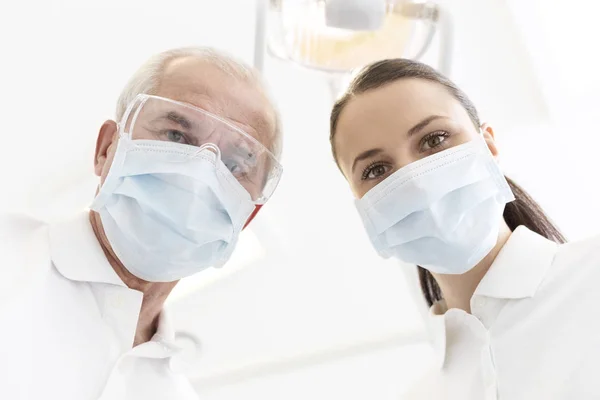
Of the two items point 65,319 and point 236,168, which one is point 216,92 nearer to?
point 236,168

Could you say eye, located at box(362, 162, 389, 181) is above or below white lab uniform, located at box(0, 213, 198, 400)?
above

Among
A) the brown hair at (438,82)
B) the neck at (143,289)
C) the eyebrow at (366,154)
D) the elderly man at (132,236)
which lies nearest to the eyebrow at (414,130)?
the eyebrow at (366,154)

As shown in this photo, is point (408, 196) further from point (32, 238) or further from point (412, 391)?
point (32, 238)

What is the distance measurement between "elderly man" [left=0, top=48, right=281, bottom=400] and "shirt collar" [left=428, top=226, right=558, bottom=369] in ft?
1.93

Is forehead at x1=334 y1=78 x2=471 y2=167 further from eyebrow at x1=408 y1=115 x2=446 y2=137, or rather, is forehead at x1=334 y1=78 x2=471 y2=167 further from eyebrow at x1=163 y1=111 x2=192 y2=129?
eyebrow at x1=163 y1=111 x2=192 y2=129

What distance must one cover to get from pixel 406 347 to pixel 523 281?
1.51 m

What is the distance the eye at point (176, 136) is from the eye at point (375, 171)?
17.3 inches

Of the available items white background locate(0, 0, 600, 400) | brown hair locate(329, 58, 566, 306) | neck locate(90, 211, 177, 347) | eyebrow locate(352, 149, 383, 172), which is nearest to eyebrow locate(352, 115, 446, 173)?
eyebrow locate(352, 149, 383, 172)

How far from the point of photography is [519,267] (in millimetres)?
1530

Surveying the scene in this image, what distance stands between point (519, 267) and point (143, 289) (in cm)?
90

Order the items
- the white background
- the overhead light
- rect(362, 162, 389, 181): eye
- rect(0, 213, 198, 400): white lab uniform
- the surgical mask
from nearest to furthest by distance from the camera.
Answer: rect(0, 213, 198, 400): white lab uniform → the surgical mask → rect(362, 162, 389, 181): eye → the overhead light → the white background

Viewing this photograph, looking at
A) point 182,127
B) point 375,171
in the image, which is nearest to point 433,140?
point 375,171

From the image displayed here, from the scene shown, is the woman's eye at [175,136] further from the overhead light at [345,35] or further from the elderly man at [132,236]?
the overhead light at [345,35]

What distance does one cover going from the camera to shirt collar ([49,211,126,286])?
4.87ft
